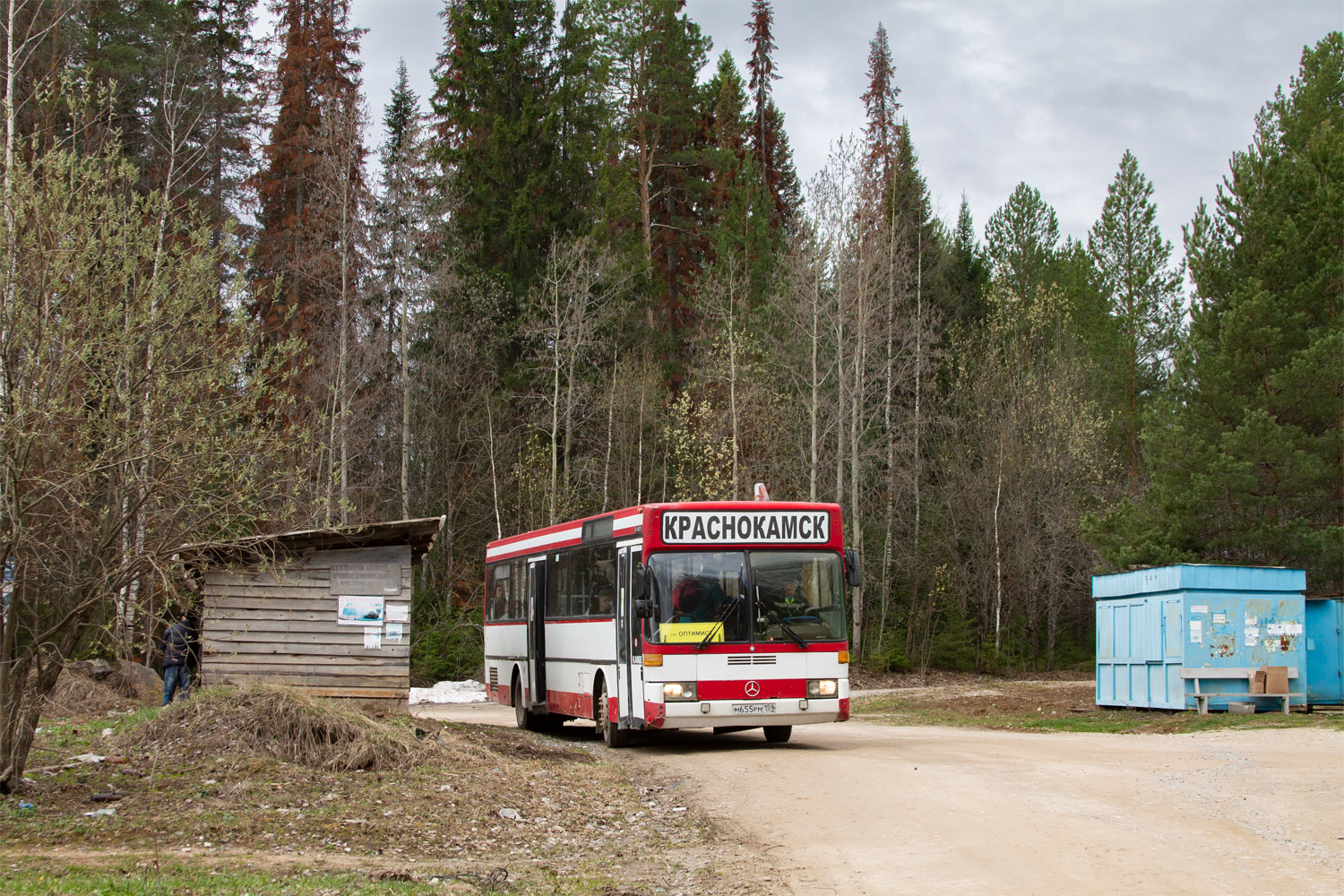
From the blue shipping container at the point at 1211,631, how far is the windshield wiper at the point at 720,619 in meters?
10.1

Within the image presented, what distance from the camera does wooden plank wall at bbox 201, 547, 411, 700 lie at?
17938 millimetres

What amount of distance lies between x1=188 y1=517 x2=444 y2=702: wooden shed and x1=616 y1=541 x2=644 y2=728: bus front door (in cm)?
295

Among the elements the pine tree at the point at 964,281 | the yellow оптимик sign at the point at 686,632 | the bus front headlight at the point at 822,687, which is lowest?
the bus front headlight at the point at 822,687

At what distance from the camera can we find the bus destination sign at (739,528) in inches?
641

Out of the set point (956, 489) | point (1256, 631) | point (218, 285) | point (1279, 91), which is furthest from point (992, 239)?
point (218, 285)

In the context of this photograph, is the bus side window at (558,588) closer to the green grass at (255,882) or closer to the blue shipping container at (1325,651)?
the green grass at (255,882)

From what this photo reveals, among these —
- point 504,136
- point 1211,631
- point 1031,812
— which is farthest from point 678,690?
point 504,136

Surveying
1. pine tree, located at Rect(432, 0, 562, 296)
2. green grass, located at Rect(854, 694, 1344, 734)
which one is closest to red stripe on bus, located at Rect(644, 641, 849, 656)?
green grass, located at Rect(854, 694, 1344, 734)

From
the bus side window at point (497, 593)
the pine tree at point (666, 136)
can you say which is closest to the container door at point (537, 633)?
the bus side window at point (497, 593)

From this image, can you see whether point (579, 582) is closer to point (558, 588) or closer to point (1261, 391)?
point (558, 588)

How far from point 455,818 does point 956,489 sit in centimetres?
3753

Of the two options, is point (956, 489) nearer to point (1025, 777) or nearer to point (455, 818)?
point (1025, 777)

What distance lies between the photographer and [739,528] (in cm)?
1636

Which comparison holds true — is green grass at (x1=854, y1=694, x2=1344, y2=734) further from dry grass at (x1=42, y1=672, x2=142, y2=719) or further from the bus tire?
dry grass at (x1=42, y1=672, x2=142, y2=719)
